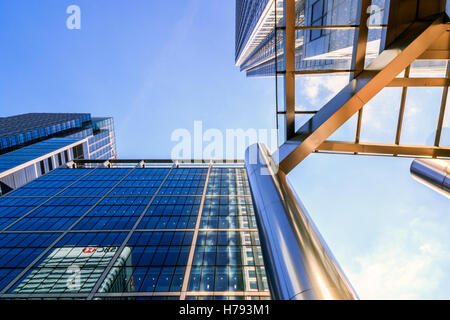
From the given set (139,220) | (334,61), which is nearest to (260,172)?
(334,61)

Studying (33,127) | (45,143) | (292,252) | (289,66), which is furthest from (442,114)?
(33,127)

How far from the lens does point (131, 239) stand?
26844 mm

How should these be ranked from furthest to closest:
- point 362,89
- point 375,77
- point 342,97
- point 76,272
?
point 76,272
point 342,97
point 362,89
point 375,77

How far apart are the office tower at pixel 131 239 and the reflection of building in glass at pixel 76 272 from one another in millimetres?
91

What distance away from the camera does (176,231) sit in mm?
28516

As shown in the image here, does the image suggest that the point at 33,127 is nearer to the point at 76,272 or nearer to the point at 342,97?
the point at 76,272

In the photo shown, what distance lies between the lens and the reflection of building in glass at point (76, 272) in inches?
784

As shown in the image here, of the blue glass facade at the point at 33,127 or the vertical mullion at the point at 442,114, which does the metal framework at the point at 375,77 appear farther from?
the blue glass facade at the point at 33,127

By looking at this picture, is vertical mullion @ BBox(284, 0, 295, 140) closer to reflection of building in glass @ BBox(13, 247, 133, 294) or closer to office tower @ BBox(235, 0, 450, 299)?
office tower @ BBox(235, 0, 450, 299)

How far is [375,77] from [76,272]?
27.7 meters

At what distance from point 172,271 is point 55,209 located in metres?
24.6

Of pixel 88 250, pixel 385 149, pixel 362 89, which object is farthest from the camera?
pixel 88 250
